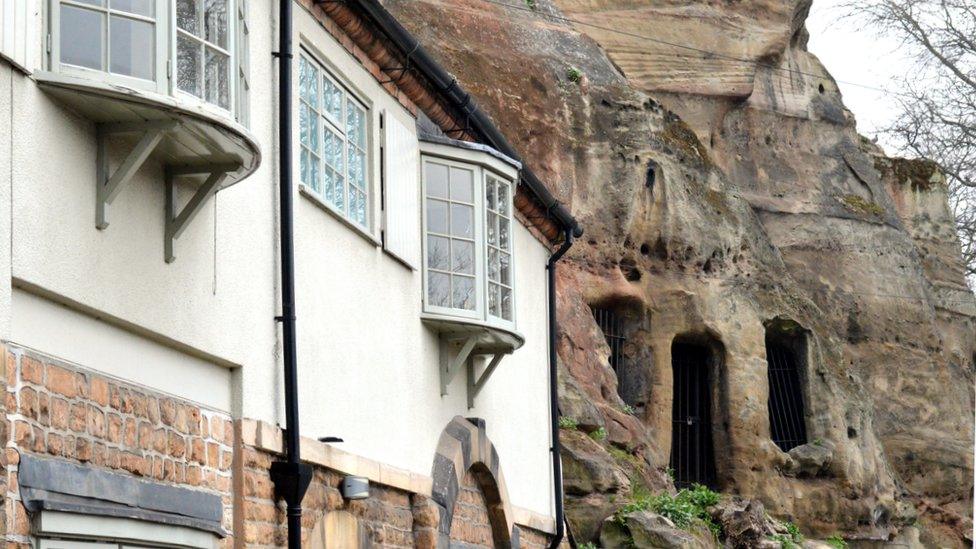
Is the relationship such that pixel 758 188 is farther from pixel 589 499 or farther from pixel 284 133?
pixel 284 133

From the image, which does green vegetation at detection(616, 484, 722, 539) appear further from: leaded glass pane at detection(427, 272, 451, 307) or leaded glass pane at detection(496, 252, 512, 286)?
leaded glass pane at detection(427, 272, 451, 307)

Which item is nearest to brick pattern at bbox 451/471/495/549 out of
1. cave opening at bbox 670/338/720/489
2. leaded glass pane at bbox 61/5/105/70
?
leaded glass pane at bbox 61/5/105/70

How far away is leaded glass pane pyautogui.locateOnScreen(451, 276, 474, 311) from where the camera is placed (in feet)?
49.1

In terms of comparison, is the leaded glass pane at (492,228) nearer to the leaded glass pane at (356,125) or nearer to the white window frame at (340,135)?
the white window frame at (340,135)

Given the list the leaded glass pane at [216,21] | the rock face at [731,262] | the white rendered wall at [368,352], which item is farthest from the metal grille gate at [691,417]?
the leaded glass pane at [216,21]

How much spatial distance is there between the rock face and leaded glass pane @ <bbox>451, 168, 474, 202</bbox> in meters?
6.45

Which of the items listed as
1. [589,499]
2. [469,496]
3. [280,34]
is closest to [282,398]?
[280,34]

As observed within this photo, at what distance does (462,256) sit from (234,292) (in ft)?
15.9

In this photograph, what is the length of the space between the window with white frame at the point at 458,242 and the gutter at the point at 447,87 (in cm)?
67

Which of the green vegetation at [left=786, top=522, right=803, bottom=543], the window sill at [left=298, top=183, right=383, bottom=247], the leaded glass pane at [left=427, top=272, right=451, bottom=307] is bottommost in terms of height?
the green vegetation at [left=786, top=522, right=803, bottom=543]

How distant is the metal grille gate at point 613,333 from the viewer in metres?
26.7

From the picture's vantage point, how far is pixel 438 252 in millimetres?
14953

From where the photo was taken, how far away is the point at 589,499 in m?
20.6

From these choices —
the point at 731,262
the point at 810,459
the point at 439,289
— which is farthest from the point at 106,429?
the point at 810,459
